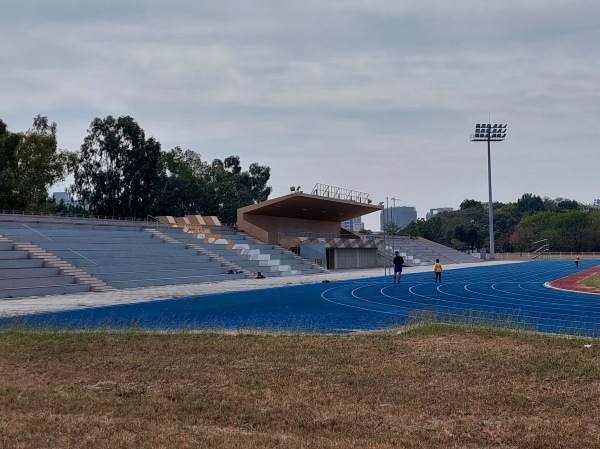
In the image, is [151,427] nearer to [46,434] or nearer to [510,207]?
[46,434]

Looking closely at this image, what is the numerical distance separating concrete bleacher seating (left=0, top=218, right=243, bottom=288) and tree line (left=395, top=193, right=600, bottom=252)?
6855 cm

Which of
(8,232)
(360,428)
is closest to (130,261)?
(8,232)

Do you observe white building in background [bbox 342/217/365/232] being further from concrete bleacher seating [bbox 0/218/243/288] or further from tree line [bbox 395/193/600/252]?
concrete bleacher seating [bbox 0/218/243/288]

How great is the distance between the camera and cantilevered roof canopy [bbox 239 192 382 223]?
172 feet

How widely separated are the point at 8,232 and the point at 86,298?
36.2 feet

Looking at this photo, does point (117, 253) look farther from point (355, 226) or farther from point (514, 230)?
point (514, 230)

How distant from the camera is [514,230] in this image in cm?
10969

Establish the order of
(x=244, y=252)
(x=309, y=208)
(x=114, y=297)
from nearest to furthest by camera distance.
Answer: (x=114, y=297) < (x=244, y=252) < (x=309, y=208)

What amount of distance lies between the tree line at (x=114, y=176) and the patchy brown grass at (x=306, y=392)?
136ft

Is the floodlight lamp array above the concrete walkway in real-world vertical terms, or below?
above

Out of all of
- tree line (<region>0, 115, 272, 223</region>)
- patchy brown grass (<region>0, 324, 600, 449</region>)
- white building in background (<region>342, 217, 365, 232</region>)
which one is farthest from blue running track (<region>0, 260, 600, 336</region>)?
white building in background (<region>342, 217, 365, 232</region>)

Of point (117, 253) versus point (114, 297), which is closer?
point (114, 297)

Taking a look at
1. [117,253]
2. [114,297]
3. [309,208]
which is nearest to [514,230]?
[309,208]

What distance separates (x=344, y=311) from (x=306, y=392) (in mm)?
11812
